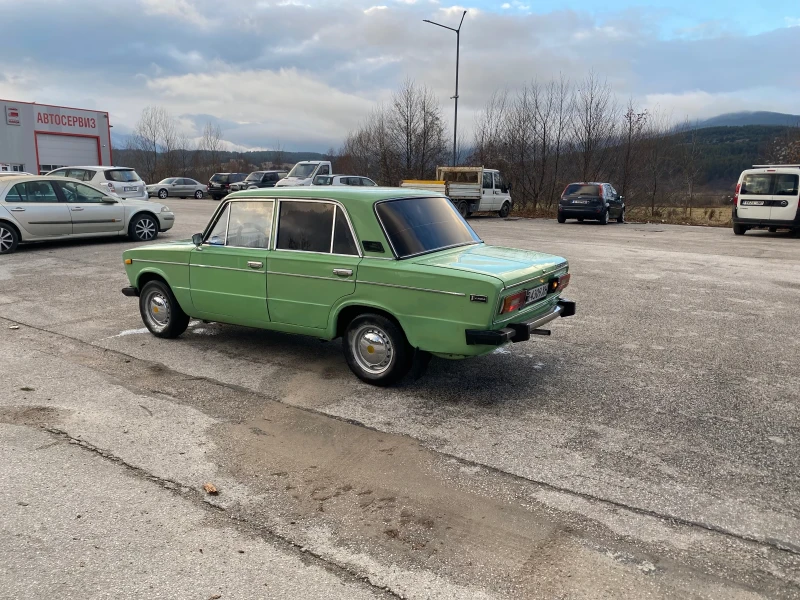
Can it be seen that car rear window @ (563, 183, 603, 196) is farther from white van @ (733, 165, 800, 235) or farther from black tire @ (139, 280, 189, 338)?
black tire @ (139, 280, 189, 338)

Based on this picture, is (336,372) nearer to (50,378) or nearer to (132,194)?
(50,378)

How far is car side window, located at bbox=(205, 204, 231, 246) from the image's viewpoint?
6.26 meters

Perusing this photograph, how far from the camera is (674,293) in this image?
9602 millimetres

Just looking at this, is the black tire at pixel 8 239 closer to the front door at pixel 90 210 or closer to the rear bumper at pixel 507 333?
the front door at pixel 90 210

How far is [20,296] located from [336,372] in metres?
6.22

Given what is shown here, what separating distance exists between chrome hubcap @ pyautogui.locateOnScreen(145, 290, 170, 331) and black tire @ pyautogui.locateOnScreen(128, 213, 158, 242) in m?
8.95

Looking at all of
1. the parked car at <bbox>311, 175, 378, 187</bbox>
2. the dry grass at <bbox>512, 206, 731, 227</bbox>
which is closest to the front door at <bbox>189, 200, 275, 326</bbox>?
the parked car at <bbox>311, 175, 378, 187</bbox>

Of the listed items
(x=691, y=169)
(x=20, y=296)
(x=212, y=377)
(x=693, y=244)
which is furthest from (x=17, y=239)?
(x=691, y=169)

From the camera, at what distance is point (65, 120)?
1526 inches

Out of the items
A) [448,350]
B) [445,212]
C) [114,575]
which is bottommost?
[114,575]

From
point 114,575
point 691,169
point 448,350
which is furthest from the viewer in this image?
point 691,169

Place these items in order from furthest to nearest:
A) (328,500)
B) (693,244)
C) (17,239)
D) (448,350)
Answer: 1. (693,244)
2. (17,239)
3. (448,350)
4. (328,500)

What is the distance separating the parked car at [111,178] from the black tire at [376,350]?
58.6 ft

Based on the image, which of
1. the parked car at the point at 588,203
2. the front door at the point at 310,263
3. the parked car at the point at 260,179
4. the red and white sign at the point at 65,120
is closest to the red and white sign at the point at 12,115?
the red and white sign at the point at 65,120
